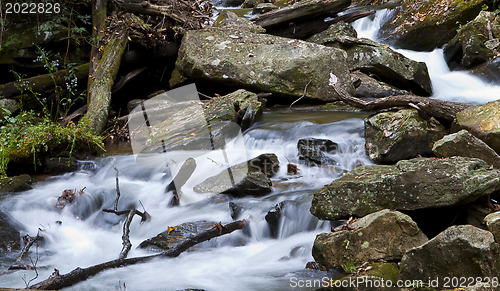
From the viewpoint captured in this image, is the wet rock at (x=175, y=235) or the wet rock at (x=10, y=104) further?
the wet rock at (x=10, y=104)

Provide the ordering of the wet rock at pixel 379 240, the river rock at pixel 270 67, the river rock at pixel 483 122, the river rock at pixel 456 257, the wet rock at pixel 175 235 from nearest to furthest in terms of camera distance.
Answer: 1. the river rock at pixel 456 257
2. the wet rock at pixel 379 240
3. the wet rock at pixel 175 235
4. the river rock at pixel 483 122
5. the river rock at pixel 270 67

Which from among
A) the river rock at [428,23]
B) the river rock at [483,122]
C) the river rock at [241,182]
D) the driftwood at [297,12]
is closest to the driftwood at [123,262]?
the river rock at [241,182]

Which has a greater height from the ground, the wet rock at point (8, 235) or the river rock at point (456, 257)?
the river rock at point (456, 257)

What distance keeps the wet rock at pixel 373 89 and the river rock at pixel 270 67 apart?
472 millimetres

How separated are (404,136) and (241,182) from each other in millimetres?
2156

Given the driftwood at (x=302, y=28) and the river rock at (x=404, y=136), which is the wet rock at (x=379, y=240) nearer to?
the river rock at (x=404, y=136)

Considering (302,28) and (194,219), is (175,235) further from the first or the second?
(302,28)

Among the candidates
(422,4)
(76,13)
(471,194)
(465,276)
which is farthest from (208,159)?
(422,4)

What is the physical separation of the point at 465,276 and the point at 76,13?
8.50m

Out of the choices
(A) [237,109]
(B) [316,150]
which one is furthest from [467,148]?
(A) [237,109]

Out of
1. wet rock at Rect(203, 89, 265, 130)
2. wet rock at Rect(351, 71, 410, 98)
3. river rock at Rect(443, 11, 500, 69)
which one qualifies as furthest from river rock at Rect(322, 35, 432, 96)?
wet rock at Rect(203, 89, 265, 130)

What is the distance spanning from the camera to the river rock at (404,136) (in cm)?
571

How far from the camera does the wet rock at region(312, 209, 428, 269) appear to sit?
3645 millimetres

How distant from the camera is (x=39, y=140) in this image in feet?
21.1
